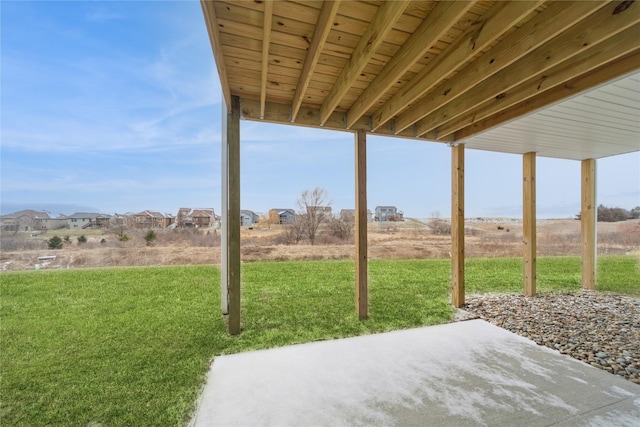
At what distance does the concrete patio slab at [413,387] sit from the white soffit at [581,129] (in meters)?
2.11

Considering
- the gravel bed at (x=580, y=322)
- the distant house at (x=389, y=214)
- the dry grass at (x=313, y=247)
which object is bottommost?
the gravel bed at (x=580, y=322)

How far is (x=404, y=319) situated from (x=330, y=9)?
2871 mm

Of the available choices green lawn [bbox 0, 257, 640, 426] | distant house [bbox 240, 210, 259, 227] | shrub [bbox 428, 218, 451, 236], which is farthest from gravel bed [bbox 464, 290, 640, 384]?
distant house [bbox 240, 210, 259, 227]

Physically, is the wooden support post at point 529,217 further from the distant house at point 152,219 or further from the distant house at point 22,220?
the distant house at point 22,220

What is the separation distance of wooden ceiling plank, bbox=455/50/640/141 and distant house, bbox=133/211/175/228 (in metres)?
5.64

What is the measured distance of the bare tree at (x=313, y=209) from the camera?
6449 millimetres

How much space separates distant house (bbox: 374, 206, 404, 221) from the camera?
629 centimetres

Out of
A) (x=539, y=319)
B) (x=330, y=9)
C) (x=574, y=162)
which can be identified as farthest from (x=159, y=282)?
(x=574, y=162)

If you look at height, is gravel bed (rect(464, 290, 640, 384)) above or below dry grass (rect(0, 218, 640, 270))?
below

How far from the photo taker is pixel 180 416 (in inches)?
56.5

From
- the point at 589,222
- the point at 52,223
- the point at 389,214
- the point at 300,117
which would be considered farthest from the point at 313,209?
the point at 589,222

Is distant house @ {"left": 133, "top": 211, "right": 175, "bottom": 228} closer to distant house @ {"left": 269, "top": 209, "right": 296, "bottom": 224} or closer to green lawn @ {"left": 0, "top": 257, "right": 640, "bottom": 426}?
green lawn @ {"left": 0, "top": 257, "right": 640, "bottom": 426}

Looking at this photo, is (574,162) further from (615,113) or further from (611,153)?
(615,113)

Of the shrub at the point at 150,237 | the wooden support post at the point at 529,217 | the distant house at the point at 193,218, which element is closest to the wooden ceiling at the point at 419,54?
the wooden support post at the point at 529,217
